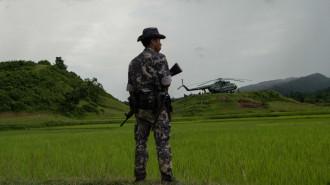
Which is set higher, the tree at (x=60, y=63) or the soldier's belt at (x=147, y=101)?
the tree at (x=60, y=63)

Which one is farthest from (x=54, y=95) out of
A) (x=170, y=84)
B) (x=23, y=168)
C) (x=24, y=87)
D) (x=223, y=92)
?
(x=170, y=84)

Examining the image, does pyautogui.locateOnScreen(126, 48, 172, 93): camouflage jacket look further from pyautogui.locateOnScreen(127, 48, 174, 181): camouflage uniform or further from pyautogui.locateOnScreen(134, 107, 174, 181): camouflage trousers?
pyautogui.locateOnScreen(134, 107, 174, 181): camouflage trousers

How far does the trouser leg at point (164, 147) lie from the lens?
13.5ft

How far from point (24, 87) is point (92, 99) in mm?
11917

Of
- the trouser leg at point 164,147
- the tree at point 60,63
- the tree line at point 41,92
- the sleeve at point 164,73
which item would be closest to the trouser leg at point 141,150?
the trouser leg at point 164,147

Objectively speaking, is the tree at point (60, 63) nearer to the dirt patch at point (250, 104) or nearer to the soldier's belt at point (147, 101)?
the dirt patch at point (250, 104)

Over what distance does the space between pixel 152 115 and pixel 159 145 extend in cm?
47

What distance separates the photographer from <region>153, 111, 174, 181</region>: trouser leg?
412cm

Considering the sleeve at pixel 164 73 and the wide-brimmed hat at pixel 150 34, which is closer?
the sleeve at pixel 164 73

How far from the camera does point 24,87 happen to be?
4278 centimetres

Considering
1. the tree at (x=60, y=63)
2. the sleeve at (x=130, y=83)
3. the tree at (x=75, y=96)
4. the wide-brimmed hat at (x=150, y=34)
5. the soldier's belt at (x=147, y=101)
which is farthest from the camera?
the tree at (x=60, y=63)

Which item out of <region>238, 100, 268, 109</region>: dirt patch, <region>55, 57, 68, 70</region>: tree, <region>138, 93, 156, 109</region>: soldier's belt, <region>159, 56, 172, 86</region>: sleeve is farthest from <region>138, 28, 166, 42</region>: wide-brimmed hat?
<region>55, 57, 68, 70</region>: tree

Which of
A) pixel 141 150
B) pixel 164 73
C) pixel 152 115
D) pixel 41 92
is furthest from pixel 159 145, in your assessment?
pixel 41 92

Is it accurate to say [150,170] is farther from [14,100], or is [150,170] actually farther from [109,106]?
[109,106]
